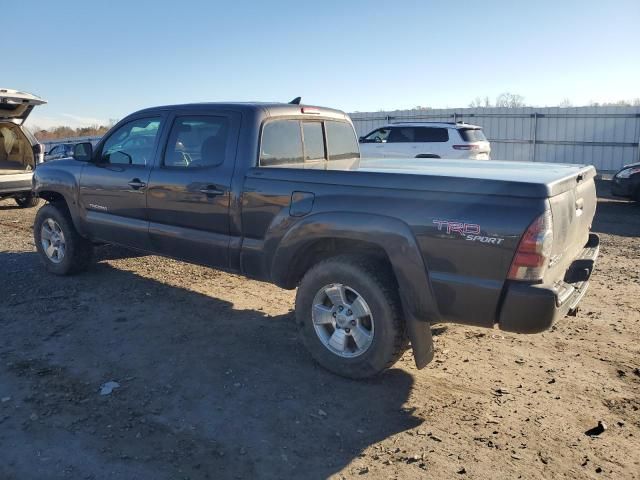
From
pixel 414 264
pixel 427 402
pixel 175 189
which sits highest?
pixel 175 189

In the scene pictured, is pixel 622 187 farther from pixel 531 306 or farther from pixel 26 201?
pixel 26 201

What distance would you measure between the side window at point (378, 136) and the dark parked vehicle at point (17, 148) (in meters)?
8.55

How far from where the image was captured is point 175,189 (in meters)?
4.99

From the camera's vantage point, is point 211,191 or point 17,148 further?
point 17,148

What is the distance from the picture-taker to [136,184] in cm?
539

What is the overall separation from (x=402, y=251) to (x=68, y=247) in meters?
Result: 4.32

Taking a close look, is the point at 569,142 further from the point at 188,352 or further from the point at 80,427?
the point at 80,427

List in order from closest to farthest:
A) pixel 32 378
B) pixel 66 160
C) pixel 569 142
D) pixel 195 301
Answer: pixel 32 378, pixel 195 301, pixel 66 160, pixel 569 142

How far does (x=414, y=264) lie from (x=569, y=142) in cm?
1777

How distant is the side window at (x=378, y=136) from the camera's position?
638 inches

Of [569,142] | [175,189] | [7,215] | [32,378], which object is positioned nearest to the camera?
Result: [32,378]

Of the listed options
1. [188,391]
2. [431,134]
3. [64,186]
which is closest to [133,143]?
[64,186]

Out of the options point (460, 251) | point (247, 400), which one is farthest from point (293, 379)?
point (460, 251)

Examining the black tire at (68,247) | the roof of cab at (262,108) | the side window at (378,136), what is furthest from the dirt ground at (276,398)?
the side window at (378,136)
